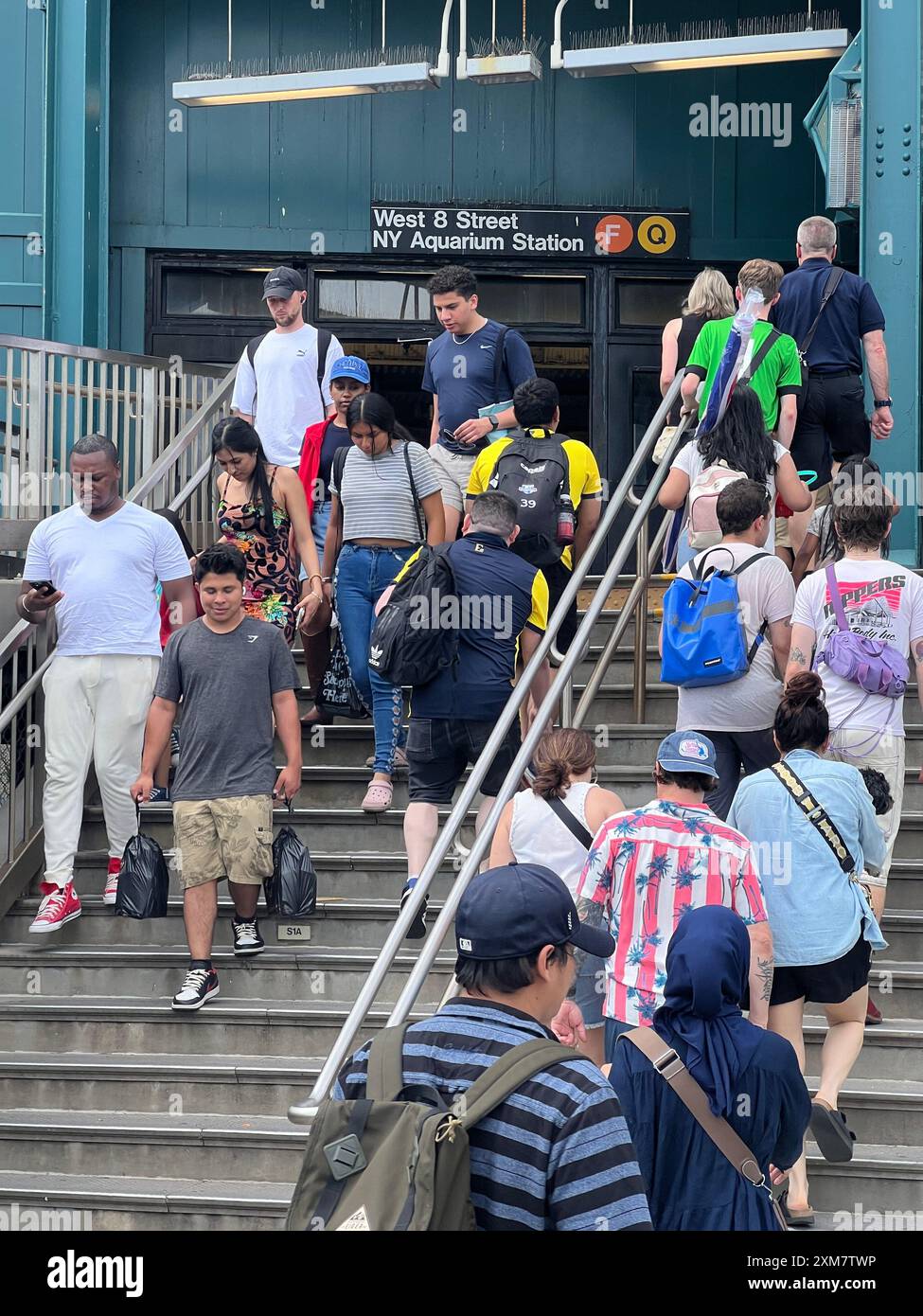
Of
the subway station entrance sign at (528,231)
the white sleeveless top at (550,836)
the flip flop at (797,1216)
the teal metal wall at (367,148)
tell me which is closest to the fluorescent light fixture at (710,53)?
the teal metal wall at (367,148)

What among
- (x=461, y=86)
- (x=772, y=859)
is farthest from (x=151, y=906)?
(x=461, y=86)

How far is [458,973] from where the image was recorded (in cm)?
315

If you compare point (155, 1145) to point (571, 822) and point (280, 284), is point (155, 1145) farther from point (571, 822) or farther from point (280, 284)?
point (280, 284)

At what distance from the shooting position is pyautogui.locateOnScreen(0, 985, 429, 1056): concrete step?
Result: 21.9 feet

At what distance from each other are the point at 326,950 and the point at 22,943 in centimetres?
133

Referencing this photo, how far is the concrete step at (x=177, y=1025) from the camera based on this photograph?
6660 millimetres

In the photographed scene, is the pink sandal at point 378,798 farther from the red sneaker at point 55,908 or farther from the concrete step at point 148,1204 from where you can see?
the concrete step at point 148,1204

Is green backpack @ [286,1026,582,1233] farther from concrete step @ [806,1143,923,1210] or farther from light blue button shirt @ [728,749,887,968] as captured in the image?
concrete step @ [806,1143,923,1210]

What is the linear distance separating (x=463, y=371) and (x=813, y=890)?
4.27 metres

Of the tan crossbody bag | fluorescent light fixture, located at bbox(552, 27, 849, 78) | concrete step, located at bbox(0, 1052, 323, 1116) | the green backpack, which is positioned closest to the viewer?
the green backpack

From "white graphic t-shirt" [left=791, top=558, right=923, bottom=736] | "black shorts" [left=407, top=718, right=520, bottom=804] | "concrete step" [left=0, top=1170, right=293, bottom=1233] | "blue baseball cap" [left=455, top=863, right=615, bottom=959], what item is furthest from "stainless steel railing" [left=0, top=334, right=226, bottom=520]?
"blue baseball cap" [left=455, top=863, right=615, bottom=959]

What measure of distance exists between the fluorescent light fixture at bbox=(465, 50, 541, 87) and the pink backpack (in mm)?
5458

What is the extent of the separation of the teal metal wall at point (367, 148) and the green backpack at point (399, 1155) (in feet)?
34.2
